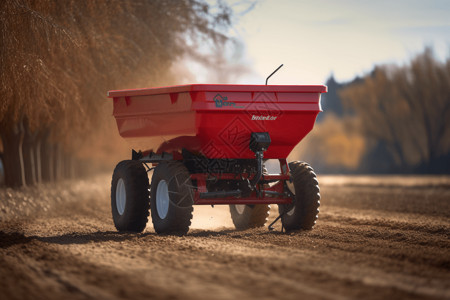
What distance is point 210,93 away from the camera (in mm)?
9984

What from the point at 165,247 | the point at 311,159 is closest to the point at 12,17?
the point at 165,247

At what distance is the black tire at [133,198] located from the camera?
1150cm

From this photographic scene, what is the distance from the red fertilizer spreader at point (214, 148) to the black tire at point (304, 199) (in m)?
0.02

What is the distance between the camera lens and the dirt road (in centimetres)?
609

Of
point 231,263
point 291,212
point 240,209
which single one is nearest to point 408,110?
point 240,209

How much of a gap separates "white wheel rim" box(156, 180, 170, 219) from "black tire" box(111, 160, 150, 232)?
2.21 ft

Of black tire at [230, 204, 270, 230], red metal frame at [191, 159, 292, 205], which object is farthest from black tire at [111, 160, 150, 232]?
black tire at [230, 204, 270, 230]

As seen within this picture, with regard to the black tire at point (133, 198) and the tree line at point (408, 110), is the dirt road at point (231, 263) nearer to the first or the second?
the black tire at point (133, 198)

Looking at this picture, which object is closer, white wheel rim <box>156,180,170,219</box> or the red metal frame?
the red metal frame

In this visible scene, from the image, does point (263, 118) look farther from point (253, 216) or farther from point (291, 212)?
point (253, 216)

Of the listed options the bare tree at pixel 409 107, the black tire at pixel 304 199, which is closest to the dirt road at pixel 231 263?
the black tire at pixel 304 199

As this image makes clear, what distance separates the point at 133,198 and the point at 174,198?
5.04ft

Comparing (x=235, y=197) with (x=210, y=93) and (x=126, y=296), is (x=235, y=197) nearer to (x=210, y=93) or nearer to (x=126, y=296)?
(x=210, y=93)

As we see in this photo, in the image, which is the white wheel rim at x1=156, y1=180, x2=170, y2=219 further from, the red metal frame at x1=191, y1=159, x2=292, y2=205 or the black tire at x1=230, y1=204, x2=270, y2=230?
the black tire at x1=230, y1=204, x2=270, y2=230
